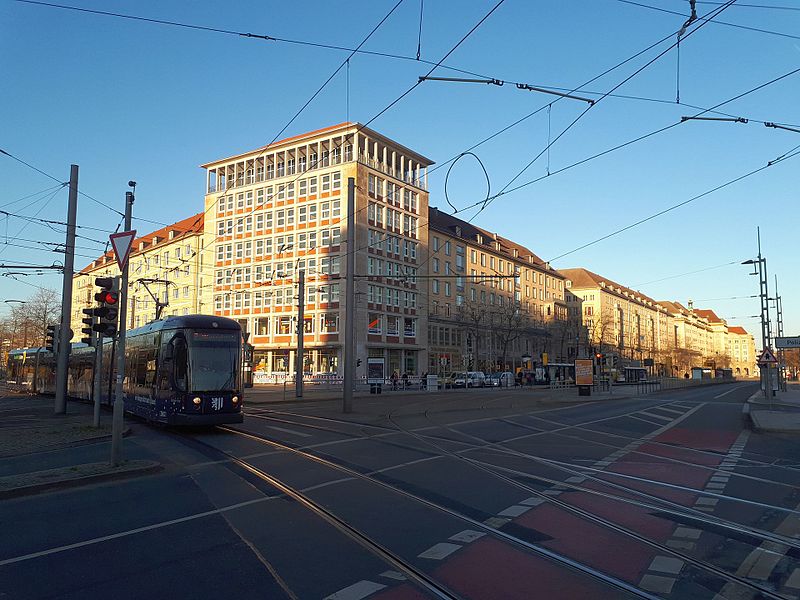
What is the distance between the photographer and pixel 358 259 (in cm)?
6044

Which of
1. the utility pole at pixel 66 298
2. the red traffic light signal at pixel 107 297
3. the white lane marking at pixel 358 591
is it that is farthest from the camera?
the utility pole at pixel 66 298

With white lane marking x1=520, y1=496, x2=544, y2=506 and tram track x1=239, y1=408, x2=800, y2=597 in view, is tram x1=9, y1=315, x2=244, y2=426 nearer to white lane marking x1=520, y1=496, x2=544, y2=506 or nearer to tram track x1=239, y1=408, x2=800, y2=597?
tram track x1=239, y1=408, x2=800, y2=597

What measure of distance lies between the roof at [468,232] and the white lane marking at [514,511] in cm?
6201

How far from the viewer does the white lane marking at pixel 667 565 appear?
5777mm

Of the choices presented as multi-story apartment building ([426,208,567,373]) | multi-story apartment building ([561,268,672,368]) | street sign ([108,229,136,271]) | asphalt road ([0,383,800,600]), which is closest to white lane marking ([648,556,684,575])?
asphalt road ([0,383,800,600])

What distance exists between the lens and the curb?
939 cm

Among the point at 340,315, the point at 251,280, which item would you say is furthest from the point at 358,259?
the point at 251,280

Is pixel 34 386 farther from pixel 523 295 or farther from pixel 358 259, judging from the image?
pixel 523 295

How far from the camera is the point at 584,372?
4200cm

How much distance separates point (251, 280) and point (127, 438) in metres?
50.6

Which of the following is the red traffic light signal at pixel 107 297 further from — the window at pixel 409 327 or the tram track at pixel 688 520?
the window at pixel 409 327

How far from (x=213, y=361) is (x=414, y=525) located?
456 inches

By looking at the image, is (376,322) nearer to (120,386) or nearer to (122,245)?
(120,386)

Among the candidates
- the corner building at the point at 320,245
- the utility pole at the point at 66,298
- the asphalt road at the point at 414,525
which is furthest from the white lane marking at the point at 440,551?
the corner building at the point at 320,245
